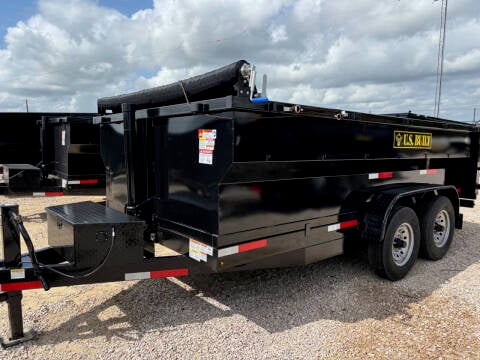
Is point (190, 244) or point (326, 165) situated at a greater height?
point (326, 165)

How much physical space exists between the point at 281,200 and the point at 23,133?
21.2 feet

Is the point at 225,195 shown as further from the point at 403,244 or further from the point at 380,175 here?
the point at 403,244

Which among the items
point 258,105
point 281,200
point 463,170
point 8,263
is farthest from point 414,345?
point 463,170

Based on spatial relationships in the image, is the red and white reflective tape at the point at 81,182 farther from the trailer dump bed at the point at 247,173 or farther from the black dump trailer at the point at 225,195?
the trailer dump bed at the point at 247,173

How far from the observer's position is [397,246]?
427cm

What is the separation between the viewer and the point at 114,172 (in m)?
4.05

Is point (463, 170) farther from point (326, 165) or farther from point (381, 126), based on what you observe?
point (326, 165)

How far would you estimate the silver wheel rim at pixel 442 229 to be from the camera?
5.00m

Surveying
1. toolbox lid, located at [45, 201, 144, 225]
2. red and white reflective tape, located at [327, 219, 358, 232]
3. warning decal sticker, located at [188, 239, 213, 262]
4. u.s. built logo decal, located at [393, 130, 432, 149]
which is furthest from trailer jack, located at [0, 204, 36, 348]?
u.s. built logo decal, located at [393, 130, 432, 149]

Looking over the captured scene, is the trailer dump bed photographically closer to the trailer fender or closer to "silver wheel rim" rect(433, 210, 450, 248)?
the trailer fender

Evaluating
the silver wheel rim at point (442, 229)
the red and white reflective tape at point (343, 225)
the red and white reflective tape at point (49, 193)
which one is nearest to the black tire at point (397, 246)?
the red and white reflective tape at point (343, 225)

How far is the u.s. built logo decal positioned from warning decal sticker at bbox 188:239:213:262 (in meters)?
2.50

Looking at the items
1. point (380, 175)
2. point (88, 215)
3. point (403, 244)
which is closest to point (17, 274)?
point (88, 215)

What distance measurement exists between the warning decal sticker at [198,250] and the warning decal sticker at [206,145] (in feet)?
2.04
